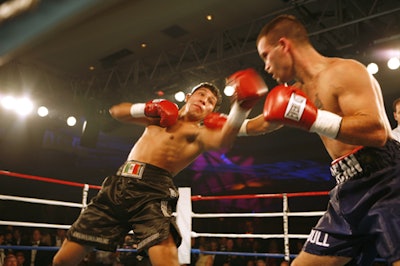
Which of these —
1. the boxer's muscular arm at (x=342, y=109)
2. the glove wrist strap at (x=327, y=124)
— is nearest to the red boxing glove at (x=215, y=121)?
the boxer's muscular arm at (x=342, y=109)

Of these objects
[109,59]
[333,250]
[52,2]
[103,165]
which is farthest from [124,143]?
[52,2]

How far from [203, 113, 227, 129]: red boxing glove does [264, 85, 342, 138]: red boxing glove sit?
32.6 inches

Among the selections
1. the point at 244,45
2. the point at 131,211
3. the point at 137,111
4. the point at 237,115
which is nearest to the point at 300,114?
the point at 237,115

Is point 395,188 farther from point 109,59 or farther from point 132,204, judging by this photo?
point 109,59

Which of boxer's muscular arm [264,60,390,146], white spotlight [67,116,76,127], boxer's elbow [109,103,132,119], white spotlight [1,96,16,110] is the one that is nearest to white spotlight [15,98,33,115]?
white spotlight [1,96,16,110]

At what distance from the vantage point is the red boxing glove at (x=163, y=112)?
224 cm

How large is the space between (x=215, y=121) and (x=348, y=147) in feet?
3.00

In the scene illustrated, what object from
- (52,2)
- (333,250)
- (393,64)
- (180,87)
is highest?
(180,87)

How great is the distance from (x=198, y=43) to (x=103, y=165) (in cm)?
473

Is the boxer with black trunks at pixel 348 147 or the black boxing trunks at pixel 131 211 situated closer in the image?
the boxer with black trunks at pixel 348 147

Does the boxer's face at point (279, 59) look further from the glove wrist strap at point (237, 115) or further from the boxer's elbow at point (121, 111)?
the boxer's elbow at point (121, 111)

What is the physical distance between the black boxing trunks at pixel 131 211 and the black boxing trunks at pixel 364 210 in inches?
30.1

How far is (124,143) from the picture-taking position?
9.09 m

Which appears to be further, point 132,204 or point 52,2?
point 132,204
